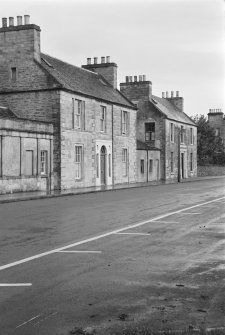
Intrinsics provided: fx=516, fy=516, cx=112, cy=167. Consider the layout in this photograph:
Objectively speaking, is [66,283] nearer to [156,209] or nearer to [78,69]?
[156,209]

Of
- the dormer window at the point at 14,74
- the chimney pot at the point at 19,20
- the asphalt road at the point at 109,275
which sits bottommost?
the asphalt road at the point at 109,275

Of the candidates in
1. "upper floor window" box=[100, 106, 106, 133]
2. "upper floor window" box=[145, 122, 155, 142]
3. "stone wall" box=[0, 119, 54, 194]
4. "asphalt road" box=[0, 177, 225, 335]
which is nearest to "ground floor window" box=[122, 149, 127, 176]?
"upper floor window" box=[100, 106, 106, 133]

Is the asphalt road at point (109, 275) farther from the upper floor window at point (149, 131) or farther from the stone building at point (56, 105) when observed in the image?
the upper floor window at point (149, 131)

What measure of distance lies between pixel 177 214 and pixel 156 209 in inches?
76.2

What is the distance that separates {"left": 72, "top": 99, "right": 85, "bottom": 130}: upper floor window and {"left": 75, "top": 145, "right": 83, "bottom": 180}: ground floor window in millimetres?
1503

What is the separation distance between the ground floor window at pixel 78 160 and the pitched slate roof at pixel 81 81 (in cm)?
390

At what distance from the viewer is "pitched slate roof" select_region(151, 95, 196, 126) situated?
56.4 m

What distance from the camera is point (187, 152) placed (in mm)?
63969

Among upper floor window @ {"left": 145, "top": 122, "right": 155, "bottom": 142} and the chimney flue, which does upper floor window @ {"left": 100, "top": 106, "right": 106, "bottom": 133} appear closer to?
the chimney flue

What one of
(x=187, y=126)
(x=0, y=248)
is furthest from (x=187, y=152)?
(x=0, y=248)

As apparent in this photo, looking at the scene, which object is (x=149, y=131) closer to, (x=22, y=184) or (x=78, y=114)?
(x=78, y=114)

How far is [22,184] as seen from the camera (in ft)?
96.0

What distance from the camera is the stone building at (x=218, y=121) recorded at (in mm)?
88312

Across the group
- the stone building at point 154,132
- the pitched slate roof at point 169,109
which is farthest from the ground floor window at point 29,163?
the pitched slate roof at point 169,109
